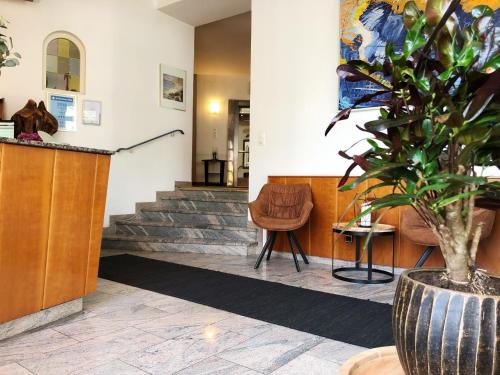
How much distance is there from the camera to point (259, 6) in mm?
5152

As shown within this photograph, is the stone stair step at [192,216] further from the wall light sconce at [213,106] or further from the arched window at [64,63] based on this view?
the wall light sconce at [213,106]

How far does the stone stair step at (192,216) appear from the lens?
5.43 metres

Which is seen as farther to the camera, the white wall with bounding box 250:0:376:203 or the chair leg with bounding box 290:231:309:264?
the white wall with bounding box 250:0:376:203

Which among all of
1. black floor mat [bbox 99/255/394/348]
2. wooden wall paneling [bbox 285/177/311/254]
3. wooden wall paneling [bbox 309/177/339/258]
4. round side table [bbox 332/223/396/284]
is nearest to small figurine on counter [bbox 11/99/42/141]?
black floor mat [bbox 99/255/394/348]

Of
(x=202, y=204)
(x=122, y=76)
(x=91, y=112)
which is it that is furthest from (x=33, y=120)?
(x=202, y=204)

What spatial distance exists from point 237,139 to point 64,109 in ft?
18.3

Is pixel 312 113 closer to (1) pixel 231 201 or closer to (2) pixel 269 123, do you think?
(2) pixel 269 123

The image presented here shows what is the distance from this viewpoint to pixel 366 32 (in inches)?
163

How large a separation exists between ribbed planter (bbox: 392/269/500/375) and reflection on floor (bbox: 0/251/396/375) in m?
1.00

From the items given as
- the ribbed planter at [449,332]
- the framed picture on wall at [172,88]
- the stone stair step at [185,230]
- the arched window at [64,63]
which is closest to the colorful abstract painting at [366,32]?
the stone stair step at [185,230]

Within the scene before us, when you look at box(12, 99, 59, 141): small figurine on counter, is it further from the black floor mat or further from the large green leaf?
the large green leaf

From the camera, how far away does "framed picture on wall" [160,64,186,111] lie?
6.32 m

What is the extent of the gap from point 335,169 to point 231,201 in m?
1.77

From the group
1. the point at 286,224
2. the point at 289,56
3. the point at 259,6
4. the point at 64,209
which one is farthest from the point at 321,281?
the point at 259,6
